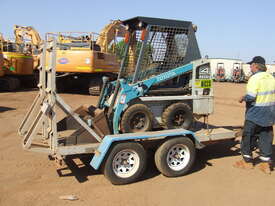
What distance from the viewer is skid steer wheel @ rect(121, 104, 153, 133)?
491 cm

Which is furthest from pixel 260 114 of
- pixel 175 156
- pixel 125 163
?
pixel 125 163

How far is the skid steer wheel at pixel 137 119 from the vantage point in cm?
491

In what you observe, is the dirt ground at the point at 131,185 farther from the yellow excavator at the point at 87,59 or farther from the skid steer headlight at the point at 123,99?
the yellow excavator at the point at 87,59

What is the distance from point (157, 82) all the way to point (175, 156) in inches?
51.3

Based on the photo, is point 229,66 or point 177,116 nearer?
point 177,116

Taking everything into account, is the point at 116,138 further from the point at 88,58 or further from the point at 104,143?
the point at 88,58

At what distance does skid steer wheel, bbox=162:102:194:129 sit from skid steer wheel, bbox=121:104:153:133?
0.30 meters

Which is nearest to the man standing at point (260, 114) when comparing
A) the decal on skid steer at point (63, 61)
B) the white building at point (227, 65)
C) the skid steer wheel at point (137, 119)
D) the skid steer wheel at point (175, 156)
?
the skid steer wheel at point (175, 156)

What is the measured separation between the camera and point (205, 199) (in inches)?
161

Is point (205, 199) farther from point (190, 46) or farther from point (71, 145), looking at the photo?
point (190, 46)

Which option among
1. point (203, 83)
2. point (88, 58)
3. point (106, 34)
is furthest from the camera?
point (106, 34)

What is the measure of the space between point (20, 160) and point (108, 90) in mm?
2035

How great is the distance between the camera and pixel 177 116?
17.6 feet

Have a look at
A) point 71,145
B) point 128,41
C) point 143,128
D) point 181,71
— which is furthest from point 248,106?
point 71,145
